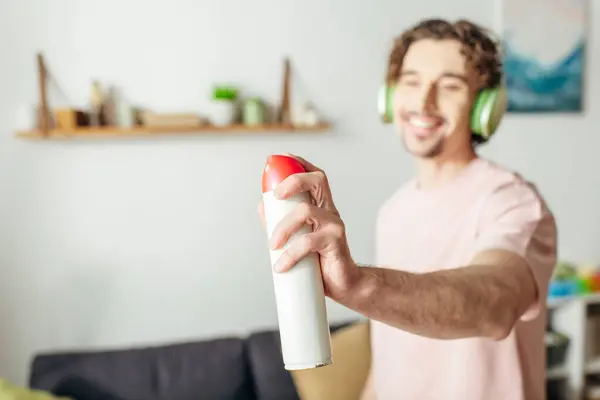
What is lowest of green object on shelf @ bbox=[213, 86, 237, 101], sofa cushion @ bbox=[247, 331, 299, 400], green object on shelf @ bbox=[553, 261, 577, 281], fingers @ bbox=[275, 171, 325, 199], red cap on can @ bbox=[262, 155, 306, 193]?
sofa cushion @ bbox=[247, 331, 299, 400]

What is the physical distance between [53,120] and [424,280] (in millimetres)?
1828

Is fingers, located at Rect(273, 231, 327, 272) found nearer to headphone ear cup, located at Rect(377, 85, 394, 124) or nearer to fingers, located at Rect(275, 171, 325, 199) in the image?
fingers, located at Rect(275, 171, 325, 199)

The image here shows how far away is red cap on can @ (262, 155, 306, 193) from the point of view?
58cm

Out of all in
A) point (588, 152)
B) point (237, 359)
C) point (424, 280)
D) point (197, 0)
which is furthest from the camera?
point (588, 152)

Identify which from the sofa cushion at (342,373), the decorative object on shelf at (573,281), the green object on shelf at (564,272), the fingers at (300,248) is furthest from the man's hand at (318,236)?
the green object on shelf at (564,272)

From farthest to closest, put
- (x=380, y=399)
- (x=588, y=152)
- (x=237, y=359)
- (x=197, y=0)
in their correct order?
(x=588, y=152), (x=197, y=0), (x=237, y=359), (x=380, y=399)

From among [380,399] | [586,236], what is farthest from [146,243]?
[586,236]

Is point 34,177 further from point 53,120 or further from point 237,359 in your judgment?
point 237,359

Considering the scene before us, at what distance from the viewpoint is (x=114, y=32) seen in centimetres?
216

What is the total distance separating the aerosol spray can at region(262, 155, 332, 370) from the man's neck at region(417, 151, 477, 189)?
23.2 inches

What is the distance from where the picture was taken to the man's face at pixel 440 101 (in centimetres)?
107

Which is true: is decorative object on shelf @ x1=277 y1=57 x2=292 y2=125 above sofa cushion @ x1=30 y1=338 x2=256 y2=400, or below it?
above

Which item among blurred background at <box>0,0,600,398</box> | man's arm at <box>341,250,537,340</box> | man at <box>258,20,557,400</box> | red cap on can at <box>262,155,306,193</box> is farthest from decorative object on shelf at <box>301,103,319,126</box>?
red cap on can at <box>262,155,306,193</box>

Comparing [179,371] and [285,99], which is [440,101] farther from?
[179,371]
